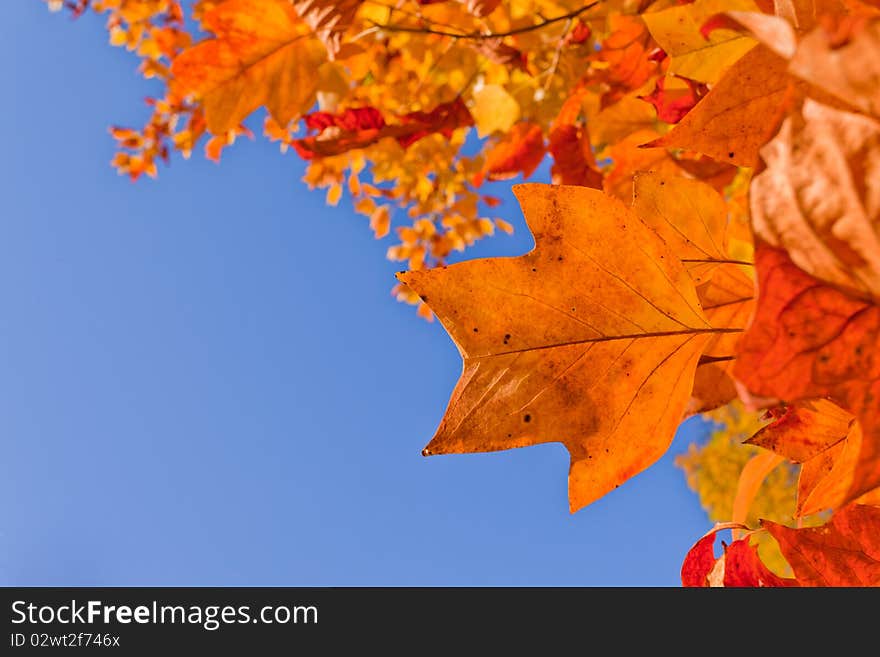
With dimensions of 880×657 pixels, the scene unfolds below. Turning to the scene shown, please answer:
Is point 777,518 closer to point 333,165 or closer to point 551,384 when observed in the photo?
point 333,165

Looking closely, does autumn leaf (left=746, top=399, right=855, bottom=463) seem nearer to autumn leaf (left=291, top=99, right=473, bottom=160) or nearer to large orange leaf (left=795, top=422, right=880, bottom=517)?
large orange leaf (left=795, top=422, right=880, bottom=517)

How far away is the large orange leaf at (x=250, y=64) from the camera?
0.91 metres

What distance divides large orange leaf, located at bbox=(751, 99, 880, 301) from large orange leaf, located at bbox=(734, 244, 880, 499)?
0.04 ft

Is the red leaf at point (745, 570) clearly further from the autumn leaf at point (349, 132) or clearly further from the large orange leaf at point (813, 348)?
the autumn leaf at point (349, 132)

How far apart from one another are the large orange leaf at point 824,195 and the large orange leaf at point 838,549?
0.36 m

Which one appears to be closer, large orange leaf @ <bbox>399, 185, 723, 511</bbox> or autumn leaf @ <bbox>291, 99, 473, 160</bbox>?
large orange leaf @ <bbox>399, 185, 723, 511</bbox>

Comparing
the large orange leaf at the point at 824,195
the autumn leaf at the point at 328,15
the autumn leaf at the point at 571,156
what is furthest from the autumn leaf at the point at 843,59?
the autumn leaf at the point at 571,156

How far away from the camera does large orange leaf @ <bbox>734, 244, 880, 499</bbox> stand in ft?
0.93

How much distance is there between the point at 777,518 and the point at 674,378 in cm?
638

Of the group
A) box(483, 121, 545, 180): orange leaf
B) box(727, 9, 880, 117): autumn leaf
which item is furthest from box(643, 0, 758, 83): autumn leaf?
box(483, 121, 545, 180): orange leaf

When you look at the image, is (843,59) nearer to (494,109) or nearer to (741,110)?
(741,110)

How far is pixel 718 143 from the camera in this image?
0.47 m

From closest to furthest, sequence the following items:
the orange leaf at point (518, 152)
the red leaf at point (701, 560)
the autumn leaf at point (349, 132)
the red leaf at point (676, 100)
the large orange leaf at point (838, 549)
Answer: the large orange leaf at point (838, 549), the red leaf at point (701, 560), the red leaf at point (676, 100), the autumn leaf at point (349, 132), the orange leaf at point (518, 152)

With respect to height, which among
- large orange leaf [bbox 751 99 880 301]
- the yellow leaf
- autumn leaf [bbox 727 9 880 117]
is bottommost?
large orange leaf [bbox 751 99 880 301]
